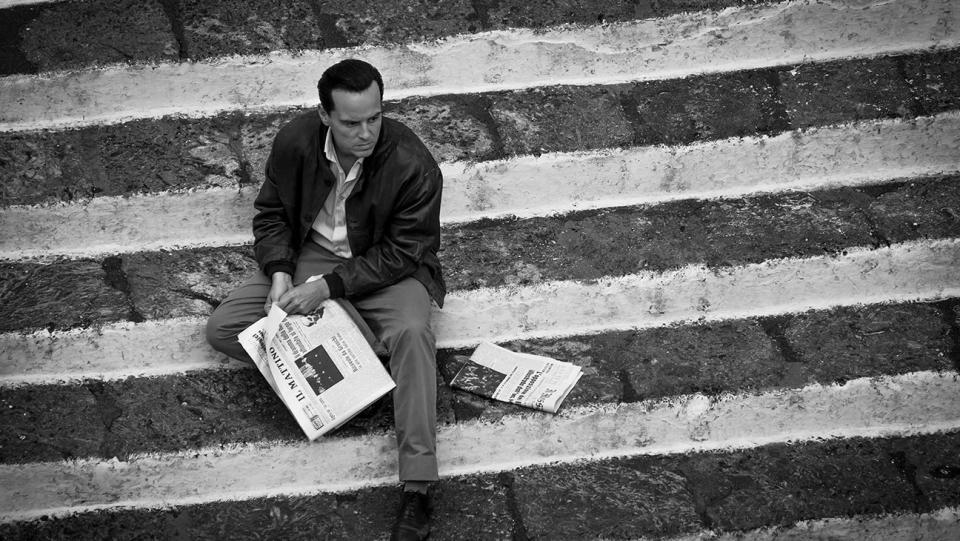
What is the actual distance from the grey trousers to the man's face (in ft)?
1.85

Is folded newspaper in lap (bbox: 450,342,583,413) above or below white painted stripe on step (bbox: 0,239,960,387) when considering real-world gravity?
below

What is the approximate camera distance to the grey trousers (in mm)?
3377

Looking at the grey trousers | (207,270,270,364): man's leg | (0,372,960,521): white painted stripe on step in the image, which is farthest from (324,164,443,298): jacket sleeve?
(0,372,960,521): white painted stripe on step

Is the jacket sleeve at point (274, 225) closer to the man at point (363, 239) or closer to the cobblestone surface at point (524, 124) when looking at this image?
the man at point (363, 239)

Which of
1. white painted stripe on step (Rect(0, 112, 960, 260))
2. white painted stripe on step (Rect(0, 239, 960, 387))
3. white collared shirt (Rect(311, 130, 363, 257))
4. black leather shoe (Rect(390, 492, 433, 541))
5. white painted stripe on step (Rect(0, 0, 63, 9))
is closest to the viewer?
black leather shoe (Rect(390, 492, 433, 541))

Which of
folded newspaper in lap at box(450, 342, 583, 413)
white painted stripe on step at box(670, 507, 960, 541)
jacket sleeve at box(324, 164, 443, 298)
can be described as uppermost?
jacket sleeve at box(324, 164, 443, 298)

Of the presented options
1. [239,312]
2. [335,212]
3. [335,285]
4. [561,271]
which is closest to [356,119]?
[335,212]

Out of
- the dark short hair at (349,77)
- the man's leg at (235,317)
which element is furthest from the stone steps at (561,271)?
the dark short hair at (349,77)

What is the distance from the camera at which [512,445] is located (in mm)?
3637

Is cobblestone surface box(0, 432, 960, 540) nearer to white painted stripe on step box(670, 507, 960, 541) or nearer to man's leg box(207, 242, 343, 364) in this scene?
white painted stripe on step box(670, 507, 960, 541)

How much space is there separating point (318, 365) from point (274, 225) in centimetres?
66

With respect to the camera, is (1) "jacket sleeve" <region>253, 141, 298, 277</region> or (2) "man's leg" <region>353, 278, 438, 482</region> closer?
(2) "man's leg" <region>353, 278, 438, 482</region>

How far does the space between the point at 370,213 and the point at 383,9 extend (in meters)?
1.47

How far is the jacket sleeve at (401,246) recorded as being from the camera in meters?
3.59
